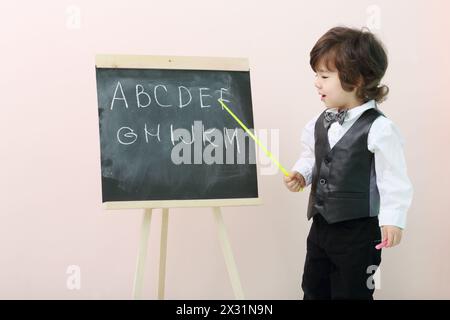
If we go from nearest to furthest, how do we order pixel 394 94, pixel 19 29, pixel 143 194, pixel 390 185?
pixel 390 185
pixel 143 194
pixel 19 29
pixel 394 94

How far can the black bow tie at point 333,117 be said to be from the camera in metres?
Answer: 1.61

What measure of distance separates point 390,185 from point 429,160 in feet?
2.64

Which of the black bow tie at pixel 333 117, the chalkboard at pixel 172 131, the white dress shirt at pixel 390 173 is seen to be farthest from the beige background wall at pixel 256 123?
the white dress shirt at pixel 390 173

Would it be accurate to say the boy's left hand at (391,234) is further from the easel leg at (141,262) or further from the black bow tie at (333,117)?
the easel leg at (141,262)

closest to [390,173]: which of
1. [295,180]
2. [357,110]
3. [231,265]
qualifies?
[357,110]

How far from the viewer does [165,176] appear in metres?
1.68

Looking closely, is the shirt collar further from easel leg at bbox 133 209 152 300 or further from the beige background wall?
easel leg at bbox 133 209 152 300

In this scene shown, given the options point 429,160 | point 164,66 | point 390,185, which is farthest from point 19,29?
point 429,160

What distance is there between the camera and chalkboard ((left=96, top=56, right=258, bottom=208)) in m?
1.67

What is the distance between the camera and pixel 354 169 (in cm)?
156

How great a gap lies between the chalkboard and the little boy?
0.26 m

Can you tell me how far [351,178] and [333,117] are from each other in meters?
0.20

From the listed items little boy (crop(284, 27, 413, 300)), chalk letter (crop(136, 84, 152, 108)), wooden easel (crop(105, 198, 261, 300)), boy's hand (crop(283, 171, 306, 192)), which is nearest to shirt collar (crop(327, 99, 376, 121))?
little boy (crop(284, 27, 413, 300))

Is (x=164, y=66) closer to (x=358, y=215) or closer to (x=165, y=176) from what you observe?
(x=165, y=176)
